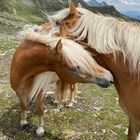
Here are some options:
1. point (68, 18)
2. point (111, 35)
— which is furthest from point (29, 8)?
point (111, 35)

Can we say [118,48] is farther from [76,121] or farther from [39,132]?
[76,121]

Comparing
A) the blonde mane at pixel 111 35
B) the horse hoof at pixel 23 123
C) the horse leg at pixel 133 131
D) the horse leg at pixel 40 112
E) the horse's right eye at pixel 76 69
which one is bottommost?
the horse hoof at pixel 23 123

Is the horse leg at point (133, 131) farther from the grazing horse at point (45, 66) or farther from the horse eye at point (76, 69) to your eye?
the horse eye at point (76, 69)

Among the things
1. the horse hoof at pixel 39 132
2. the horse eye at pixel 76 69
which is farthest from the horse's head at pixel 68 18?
the horse hoof at pixel 39 132

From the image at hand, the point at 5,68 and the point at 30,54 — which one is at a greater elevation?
the point at 30,54

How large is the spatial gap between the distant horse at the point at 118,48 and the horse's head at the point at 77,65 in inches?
5.7

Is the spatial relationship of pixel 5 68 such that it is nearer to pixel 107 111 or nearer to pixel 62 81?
pixel 107 111

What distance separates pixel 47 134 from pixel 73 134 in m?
0.68

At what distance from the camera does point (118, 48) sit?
761 centimetres

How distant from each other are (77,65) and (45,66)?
1063 millimetres

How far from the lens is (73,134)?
10625 mm

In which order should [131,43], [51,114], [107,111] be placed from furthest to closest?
[107,111] → [51,114] → [131,43]

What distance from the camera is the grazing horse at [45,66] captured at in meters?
7.93

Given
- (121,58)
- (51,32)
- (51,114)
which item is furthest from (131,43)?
(51,114)
